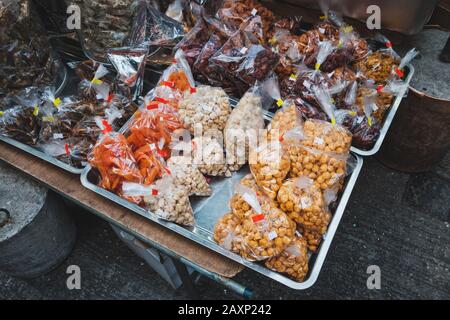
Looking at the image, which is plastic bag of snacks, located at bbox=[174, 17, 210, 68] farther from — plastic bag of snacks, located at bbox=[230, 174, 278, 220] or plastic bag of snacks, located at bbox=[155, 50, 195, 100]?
plastic bag of snacks, located at bbox=[230, 174, 278, 220]

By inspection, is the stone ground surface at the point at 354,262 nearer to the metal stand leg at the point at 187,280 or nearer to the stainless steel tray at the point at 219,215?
the metal stand leg at the point at 187,280

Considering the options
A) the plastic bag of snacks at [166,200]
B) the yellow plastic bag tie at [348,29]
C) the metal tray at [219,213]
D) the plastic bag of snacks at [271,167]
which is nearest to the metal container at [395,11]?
the yellow plastic bag tie at [348,29]

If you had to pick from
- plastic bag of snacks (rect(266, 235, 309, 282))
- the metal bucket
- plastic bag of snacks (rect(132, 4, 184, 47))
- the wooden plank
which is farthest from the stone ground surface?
plastic bag of snacks (rect(132, 4, 184, 47))

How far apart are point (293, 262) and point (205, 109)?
0.78 metres

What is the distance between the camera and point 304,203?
142 centimetres

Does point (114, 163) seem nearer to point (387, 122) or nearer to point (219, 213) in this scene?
point (219, 213)

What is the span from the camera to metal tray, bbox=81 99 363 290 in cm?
141

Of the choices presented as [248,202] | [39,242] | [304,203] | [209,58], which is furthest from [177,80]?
[39,242]

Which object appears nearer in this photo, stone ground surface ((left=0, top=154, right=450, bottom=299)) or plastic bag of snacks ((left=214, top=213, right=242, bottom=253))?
plastic bag of snacks ((left=214, top=213, right=242, bottom=253))

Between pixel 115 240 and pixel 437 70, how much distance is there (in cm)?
220

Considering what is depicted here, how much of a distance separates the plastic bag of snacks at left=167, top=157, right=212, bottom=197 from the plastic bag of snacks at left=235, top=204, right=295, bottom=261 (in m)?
0.30

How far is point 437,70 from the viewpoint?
2139 millimetres

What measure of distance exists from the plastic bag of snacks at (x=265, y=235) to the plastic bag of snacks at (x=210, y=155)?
343mm

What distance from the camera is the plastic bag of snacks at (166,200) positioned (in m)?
1.50
